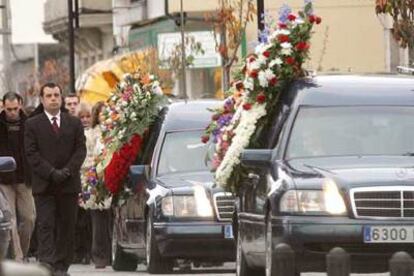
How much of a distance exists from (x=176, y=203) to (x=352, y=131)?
4.88 meters

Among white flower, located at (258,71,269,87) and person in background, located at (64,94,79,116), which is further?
person in background, located at (64,94,79,116)

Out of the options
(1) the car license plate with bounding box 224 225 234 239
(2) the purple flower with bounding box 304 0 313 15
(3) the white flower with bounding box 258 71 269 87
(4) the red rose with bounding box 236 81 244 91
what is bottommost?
(1) the car license plate with bounding box 224 225 234 239

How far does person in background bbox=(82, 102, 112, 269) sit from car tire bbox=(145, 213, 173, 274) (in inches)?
147

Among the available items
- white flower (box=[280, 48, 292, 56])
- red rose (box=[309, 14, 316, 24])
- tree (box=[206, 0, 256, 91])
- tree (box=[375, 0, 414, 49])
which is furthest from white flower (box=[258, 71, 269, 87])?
tree (box=[206, 0, 256, 91])

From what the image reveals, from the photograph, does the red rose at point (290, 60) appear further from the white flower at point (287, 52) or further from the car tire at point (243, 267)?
the car tire at point (243, 267)

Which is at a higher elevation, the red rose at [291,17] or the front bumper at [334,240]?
the red rose at [291,17]

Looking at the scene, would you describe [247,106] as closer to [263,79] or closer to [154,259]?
[263,79]

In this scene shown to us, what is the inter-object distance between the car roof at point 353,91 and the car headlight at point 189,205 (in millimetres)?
3821

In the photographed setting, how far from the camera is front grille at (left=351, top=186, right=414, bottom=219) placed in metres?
15.7

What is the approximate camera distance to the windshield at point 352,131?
16828 millimetres

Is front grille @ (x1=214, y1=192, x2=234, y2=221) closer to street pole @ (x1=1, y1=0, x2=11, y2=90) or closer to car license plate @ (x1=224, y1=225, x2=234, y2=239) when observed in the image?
car license plate @ (x1=224, y1=225, x2=234, y2=239)

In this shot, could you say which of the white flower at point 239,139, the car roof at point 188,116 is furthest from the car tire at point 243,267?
the car roof at point 188,116

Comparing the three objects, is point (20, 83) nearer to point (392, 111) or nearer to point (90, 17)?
point (90, 17)

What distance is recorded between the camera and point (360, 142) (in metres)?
16.9
